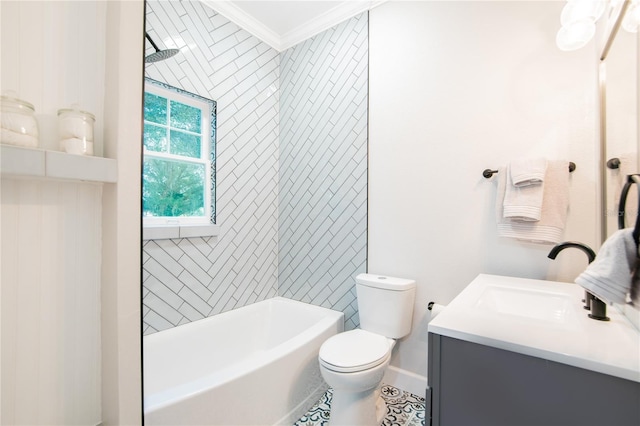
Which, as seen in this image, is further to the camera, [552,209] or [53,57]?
[552,209]

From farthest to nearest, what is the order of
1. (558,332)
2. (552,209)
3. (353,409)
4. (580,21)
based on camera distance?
(353,409)
(552,209)
(580,21)
(558,332)

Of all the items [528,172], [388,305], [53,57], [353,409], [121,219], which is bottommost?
[353,409]

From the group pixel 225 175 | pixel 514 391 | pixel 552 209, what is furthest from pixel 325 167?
pixel 514 391

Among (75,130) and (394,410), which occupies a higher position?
(75,130)

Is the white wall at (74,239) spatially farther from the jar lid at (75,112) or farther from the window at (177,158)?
the window at (177,158)

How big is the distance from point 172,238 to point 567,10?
251 cm

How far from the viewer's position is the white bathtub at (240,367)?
1.29m

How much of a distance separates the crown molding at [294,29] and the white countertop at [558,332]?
88.7 inches

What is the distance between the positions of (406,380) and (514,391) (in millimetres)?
1461

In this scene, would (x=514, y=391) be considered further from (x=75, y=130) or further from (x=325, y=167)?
(x=325, y=167)

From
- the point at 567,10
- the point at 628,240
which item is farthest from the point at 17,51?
the point at 567,10

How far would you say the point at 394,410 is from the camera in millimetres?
1827

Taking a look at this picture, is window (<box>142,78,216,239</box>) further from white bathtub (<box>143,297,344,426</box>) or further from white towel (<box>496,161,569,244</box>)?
white towel (<box>496,161,569,244</box>)

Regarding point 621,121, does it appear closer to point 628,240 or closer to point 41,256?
point 628,240
